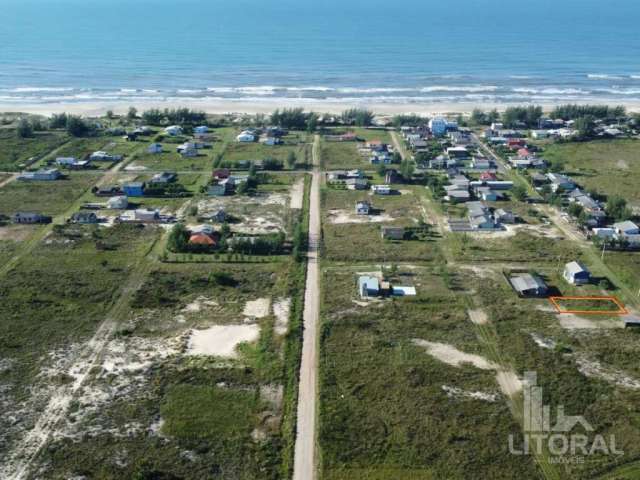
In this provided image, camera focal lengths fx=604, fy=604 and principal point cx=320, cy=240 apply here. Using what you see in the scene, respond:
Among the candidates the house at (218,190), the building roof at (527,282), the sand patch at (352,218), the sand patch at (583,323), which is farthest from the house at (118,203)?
the sand patch at (583,323)

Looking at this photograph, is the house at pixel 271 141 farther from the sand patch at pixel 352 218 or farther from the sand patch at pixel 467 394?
the sand patch at pixel 467 394

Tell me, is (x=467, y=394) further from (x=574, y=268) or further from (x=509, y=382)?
(x=574, y=268)

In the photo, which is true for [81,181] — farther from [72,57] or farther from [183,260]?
[72,57]

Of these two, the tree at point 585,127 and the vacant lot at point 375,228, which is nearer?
the vacant lot at point 375,228

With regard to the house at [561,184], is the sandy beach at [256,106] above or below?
above

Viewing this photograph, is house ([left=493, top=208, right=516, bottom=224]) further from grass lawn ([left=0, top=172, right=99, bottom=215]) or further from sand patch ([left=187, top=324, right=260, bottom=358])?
grass lawn ([left=0, top=172, right=99, bottom=215])
